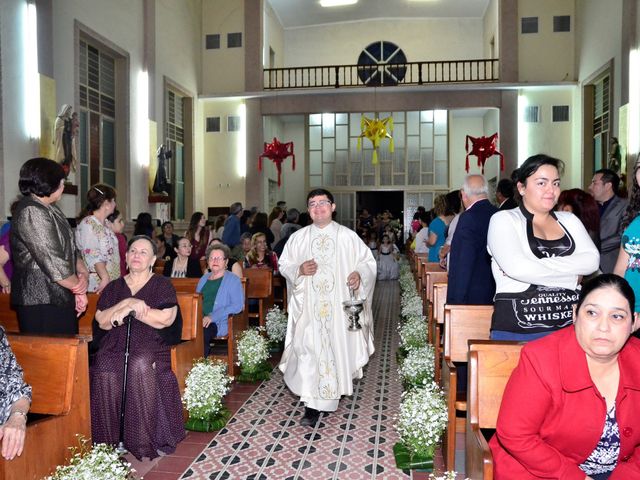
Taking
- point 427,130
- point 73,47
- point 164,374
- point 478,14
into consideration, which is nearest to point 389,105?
point 427,130

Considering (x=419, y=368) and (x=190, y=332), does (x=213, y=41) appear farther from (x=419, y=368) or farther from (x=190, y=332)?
(x=419, y=368)

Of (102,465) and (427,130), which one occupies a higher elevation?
(427,130)

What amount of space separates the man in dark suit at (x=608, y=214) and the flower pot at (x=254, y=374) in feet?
10.1

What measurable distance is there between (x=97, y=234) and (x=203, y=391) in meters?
Result: 1.67

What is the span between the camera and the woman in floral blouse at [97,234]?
4945 mm

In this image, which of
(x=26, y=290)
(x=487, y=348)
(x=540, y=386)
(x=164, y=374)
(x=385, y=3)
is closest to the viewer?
(x=540, y=386)

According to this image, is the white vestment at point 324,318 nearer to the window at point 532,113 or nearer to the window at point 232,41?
the window at point 532,113

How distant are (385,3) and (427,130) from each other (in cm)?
420

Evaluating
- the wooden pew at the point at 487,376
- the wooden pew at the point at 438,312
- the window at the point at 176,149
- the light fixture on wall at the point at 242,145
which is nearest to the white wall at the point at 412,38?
the light fixture on wall at the point at 242,145

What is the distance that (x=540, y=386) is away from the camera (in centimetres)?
197

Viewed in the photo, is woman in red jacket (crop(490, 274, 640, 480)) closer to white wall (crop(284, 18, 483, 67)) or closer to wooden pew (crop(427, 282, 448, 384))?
wooden pew (crop(427, 282, 448, 384))

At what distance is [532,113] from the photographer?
53.2 feet

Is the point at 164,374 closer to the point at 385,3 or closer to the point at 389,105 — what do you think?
the point at 389,105

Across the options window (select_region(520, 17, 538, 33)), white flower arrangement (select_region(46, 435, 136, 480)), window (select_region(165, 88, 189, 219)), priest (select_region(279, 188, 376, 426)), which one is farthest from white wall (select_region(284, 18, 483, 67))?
white flower arrangement (select_region(46, 435, 136, 480))
